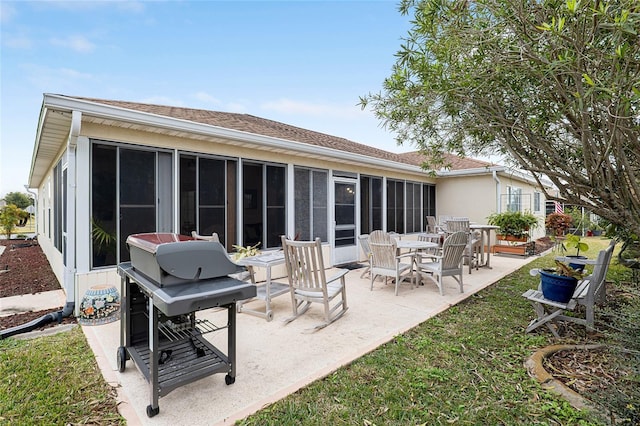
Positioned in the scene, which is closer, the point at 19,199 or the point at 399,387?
the point at 399,387

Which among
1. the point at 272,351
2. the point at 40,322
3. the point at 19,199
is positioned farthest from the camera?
the point at 19,199

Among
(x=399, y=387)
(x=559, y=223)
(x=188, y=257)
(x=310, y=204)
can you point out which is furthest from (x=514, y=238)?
(x=188, y=257)

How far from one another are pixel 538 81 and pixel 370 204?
6208mm

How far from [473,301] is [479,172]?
7.20 meters

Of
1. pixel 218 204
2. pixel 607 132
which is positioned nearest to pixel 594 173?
pixel 607 132

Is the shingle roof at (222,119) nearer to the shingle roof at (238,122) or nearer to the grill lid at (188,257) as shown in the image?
the shingle roof at (238,122)

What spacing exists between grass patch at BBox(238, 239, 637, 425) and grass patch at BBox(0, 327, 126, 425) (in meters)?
1.27

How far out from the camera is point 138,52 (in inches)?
383

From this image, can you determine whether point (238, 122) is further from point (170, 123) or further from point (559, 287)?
point (559, 287)

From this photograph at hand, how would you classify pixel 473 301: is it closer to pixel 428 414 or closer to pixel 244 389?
pixel 428 414

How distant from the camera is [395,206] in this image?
10.5 meters

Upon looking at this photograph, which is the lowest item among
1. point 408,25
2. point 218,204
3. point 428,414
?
point 428,414

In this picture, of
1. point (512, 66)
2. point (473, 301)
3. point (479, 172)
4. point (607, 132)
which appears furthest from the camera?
point (479, 172)

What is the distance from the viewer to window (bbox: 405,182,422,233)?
11.0 metres
